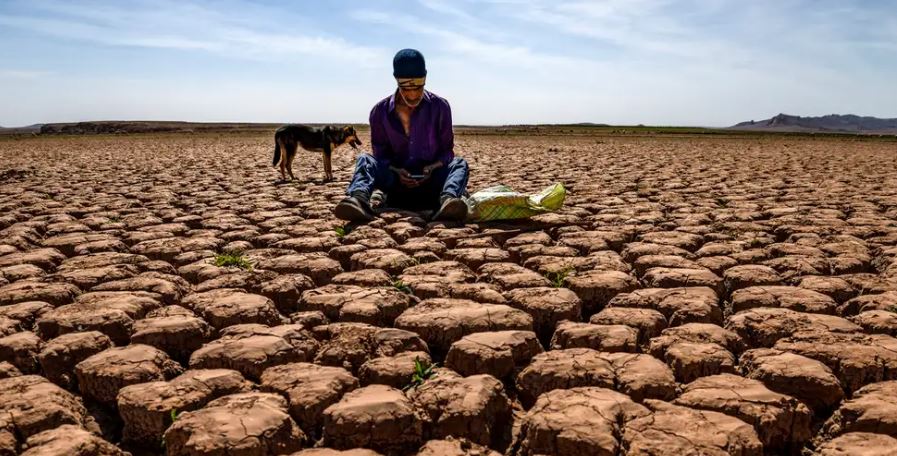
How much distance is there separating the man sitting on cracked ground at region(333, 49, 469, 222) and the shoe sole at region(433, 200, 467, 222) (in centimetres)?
17

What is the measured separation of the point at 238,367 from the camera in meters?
1.90

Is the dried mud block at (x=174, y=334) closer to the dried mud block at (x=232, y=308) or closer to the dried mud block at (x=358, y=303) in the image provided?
the dried mud block at (x=232, y=308)

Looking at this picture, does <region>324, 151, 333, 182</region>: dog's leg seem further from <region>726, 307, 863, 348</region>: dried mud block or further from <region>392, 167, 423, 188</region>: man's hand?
<region>726, 307, 863, 348</region>: dried mud block

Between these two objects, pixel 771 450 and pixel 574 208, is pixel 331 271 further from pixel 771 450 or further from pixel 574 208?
pixel 574 208

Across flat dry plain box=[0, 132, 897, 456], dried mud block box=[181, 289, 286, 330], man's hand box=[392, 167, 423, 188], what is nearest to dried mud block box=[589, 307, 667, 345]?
flat dry plain box=[0, 132, 897, 456]

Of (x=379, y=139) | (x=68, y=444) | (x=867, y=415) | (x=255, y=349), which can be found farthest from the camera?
(x=379, y=139)

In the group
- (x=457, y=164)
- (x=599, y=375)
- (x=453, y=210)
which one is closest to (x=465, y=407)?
(x=599, y=375)

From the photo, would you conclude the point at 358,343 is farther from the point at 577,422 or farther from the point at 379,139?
the point at 379,139

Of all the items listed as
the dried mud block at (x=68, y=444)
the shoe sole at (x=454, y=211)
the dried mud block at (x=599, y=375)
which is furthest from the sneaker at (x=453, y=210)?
the dried mud block at (x=68, y=444)

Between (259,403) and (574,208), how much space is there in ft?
11.6

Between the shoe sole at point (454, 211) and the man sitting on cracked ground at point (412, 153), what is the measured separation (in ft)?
0.56

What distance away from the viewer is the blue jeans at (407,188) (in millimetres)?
4348

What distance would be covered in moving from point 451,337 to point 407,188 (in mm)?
2629

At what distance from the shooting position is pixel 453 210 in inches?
159
